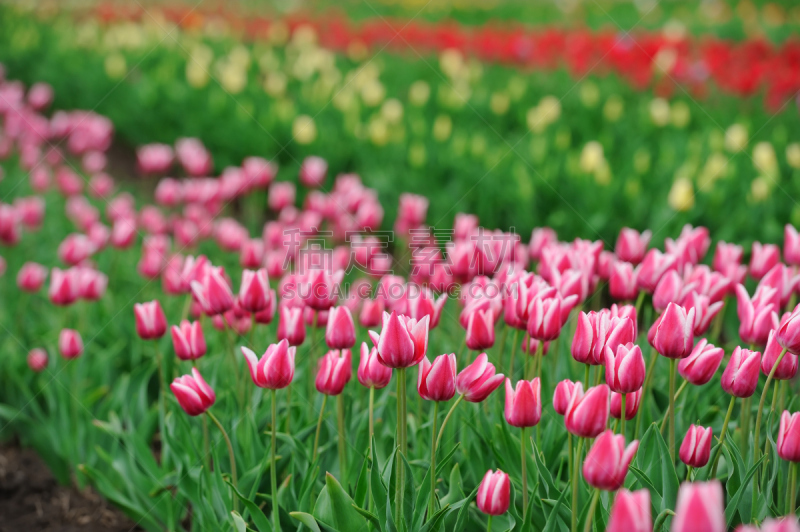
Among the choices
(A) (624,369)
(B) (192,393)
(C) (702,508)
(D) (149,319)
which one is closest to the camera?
Answer: (C) (702,508)

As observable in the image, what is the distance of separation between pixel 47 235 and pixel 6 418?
2016 millimetres

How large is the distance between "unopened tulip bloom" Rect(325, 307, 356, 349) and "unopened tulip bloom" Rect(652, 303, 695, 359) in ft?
2.35

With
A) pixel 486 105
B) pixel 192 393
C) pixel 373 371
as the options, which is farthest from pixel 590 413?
pixel 486 105

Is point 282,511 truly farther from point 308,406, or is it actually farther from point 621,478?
point 621,478

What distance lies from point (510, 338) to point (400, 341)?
1.40m

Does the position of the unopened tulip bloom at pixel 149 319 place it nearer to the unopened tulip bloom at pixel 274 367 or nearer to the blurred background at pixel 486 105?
the unopened tulip bloom at pixel 274 367

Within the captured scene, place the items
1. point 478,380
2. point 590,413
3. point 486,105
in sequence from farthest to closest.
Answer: point 486,105, point 478,380, point 590,413

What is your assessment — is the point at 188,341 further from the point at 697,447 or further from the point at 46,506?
the point at 697,447

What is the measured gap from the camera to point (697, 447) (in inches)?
55.5

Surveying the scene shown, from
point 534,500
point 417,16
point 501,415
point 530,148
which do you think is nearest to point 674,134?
point 530,148

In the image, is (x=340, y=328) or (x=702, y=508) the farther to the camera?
(x=340, y=328)

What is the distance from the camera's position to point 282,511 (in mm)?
1639

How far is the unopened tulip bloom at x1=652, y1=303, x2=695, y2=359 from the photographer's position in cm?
143

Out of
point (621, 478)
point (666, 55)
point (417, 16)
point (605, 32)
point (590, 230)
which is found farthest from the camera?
point (417, 16)
